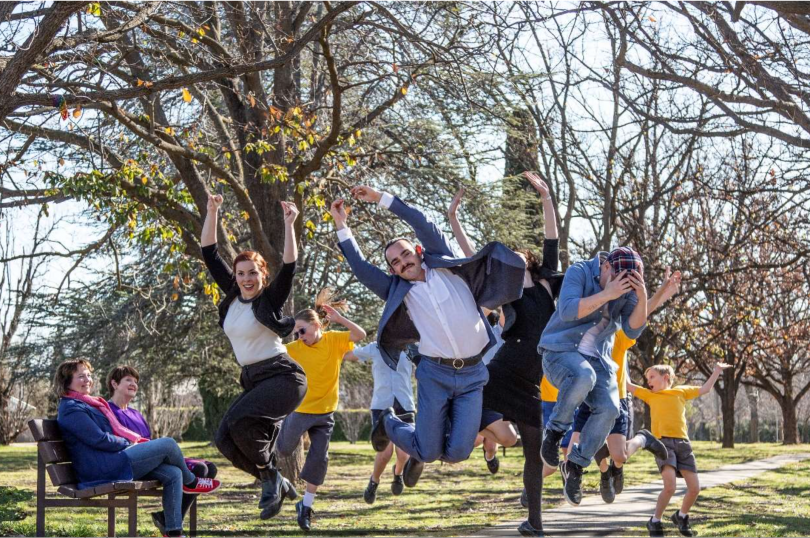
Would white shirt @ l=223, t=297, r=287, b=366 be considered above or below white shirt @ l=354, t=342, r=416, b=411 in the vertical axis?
above

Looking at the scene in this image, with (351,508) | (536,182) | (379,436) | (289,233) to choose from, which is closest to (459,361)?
(536,182)

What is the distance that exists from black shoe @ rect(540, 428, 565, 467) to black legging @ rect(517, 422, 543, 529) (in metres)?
0.24

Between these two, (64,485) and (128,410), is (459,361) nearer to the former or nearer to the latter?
(128,410)

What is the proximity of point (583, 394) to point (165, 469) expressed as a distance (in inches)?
132

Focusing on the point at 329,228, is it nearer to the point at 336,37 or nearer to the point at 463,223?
the point at 463,223

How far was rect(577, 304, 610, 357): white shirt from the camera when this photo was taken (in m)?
7.42

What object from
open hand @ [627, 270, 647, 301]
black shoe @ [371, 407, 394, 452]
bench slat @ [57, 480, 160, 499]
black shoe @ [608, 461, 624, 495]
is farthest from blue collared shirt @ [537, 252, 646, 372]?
bench slat @ [57, 480, 160, 499]

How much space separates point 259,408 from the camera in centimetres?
759

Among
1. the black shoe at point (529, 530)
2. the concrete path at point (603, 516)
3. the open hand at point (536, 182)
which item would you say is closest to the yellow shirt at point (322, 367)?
the concrete path at point (603, 516)

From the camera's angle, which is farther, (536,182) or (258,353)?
(258,353)

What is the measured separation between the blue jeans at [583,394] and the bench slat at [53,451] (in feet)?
12.7

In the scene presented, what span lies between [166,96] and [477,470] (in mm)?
9691

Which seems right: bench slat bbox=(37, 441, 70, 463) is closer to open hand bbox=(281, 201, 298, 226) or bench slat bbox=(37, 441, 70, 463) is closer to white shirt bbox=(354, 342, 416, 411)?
open hand bbox=(281, 201, 298, 226)

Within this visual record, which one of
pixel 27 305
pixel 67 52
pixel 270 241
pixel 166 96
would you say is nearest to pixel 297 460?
pixel 270 241
